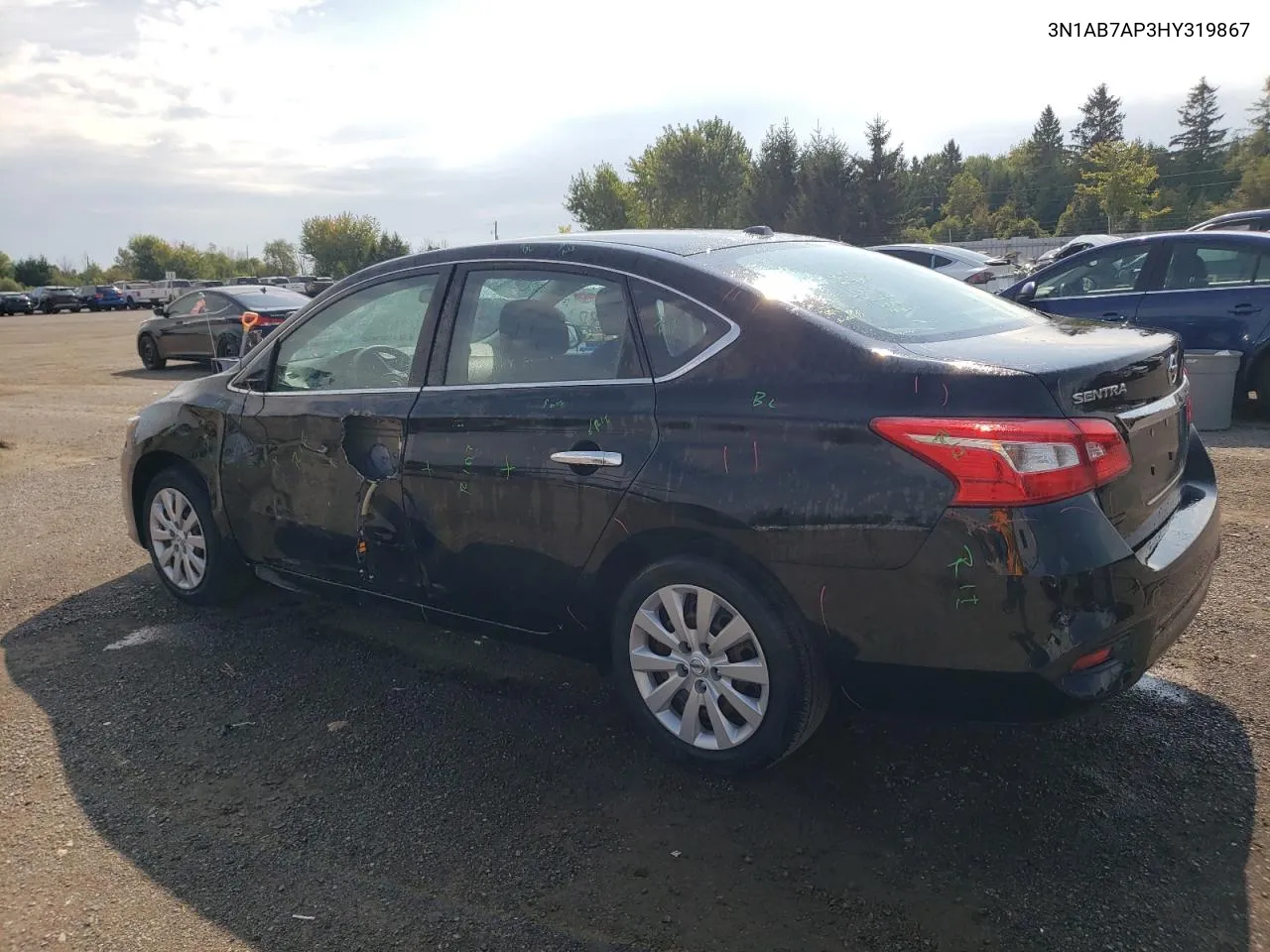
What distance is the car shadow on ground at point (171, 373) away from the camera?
56.9 feet

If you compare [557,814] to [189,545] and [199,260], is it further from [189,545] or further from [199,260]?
[199,260]

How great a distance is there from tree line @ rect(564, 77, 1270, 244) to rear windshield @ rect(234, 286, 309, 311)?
37.8 metres

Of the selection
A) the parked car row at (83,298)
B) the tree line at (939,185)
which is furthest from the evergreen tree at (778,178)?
the parked car row at (83,298)

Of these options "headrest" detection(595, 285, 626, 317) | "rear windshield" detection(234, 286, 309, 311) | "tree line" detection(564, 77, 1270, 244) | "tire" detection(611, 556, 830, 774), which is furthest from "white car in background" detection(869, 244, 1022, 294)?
"tree line" detection(564, 77, 1270, 244)

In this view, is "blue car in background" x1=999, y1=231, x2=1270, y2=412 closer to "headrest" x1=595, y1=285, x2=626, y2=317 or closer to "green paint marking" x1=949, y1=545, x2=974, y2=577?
"headrest" x1=595, y1=285, x2=626, y2=317

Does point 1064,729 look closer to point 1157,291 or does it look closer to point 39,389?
point 1157,291

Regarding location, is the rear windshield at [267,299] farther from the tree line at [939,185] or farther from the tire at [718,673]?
the tree line at [939,185]

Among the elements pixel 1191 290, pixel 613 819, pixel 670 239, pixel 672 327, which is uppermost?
pixel 670 239

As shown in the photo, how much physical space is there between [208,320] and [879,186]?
4338 centimetres

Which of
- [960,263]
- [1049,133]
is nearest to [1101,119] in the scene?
[1049,133]

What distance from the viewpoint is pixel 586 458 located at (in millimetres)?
3361

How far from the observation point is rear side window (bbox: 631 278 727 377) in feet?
10.6

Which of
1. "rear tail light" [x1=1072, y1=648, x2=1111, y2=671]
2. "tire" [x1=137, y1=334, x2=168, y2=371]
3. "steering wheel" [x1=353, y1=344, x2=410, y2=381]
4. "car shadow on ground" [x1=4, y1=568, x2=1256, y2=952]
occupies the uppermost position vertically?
"steering wheel" [x1=353, y1=344, x2=410, y2=381]

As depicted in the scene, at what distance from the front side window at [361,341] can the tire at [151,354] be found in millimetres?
15767
